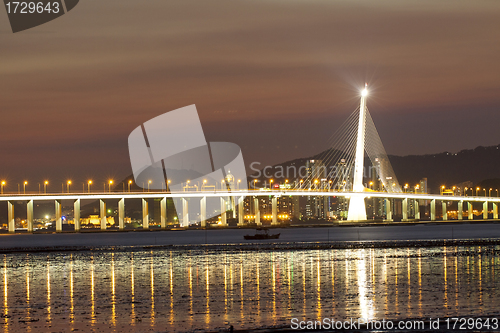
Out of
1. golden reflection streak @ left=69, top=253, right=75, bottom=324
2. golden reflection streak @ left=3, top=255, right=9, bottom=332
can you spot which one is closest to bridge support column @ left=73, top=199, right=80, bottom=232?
golden reflection streak @ left=69, top=253, right=75, bottom=324

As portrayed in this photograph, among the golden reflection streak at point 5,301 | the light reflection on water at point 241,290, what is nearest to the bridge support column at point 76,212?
the light reflection on water at point 241,290

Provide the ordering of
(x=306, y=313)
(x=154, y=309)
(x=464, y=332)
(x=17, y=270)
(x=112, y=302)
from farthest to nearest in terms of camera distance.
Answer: (x=17, y=270), (x=112, y=302), (x=154, y=309), (x=306, y=313), (x=464, y=332)

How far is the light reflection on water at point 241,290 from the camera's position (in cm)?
2130

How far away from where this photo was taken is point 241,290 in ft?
93.5

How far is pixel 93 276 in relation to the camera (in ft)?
119

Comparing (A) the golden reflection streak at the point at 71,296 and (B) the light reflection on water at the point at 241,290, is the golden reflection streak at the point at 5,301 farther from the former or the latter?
(A) the golden reflection streak at the point at 71,296

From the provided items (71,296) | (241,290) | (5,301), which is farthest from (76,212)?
(241,290)

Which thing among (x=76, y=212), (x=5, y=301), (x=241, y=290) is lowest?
(x=76, y=212)

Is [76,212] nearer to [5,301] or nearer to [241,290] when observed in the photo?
[5,301]

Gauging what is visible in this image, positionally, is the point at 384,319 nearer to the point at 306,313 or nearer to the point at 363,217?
the point at 306,313

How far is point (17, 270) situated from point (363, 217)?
82.1m

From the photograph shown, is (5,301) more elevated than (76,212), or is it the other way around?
(5,301)

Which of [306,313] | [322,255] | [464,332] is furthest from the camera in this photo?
[322,255]

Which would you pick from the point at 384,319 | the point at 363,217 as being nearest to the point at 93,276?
the point at 384,319
